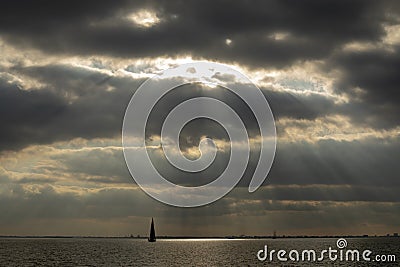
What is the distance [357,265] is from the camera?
151 metres

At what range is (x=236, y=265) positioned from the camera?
157m

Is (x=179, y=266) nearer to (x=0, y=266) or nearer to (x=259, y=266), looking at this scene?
(x=259, y=266)

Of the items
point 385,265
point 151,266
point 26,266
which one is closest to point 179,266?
point 151,266

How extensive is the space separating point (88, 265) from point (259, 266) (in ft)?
158

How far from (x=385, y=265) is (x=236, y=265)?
42513 mm

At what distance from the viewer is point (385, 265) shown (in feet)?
497

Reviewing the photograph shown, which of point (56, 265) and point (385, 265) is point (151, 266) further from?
point (385, 265)

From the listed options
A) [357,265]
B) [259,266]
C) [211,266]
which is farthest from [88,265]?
[357,265]

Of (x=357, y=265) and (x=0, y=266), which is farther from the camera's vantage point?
(x=357, y=265)

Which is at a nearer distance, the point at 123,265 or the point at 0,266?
the point at 0,266

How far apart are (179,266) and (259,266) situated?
22.9 meters

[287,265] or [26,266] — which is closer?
[26,266]

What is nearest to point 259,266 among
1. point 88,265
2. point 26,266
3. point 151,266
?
point 151,266

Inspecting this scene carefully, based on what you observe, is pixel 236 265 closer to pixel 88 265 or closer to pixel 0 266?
pixel 88 265
